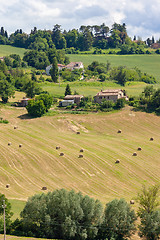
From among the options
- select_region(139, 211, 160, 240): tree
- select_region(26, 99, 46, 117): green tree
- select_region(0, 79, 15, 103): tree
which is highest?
select_region(0, 79, 15, 103): tree

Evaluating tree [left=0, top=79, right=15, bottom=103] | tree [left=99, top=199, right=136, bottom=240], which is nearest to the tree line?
tree [left=99, top=199, right=136, bottom=240]

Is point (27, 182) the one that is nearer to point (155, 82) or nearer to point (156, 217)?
point (156, 217)

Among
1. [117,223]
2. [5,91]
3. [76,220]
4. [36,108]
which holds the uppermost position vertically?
[5,91]

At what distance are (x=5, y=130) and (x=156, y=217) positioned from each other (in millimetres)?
51431

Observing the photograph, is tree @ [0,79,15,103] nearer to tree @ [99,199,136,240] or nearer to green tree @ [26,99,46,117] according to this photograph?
green tree @ [26,99,46,117]

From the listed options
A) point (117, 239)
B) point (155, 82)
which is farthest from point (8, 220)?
point (155, 82)

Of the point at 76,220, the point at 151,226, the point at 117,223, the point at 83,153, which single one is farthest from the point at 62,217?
the point at 83,153

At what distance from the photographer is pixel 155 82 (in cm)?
17312

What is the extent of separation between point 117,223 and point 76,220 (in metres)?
5.72

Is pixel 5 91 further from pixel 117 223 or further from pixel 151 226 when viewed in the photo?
pixel 151 226

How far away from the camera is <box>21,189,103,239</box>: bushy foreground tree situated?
47.3m

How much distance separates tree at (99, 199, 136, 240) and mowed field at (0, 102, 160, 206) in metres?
11.2

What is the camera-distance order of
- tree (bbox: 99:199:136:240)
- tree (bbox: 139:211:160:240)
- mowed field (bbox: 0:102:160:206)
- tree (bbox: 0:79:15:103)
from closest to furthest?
tree (bbox: 139:211:160:240) → tree (bbox: 99:199:136:240) → mowed field (bbox: 0:102:160:206) → tree (bbox: 0:79:15:103)

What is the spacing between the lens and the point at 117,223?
48.4 metres
